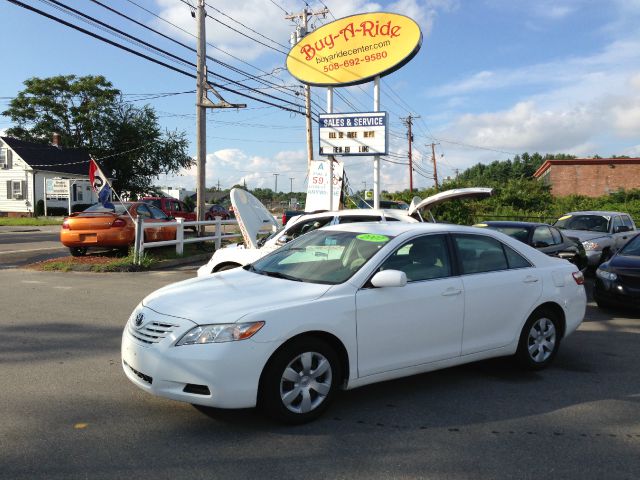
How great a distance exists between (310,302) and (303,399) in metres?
0.71

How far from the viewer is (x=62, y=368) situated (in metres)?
5.44

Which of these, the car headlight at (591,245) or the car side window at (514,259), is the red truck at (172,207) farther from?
the car side window at (514,259)

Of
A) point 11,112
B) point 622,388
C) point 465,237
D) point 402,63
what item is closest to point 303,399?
point 465,237

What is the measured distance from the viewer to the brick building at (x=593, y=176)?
49219 mm

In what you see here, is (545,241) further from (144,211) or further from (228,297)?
(144,211)

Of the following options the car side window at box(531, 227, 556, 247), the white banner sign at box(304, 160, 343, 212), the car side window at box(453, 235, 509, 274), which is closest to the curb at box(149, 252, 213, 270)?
the white banner sign at box(304, 160, 343, 212)

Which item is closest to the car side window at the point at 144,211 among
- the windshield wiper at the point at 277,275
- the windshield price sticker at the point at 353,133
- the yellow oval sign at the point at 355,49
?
the windshield price sticker at the point at 353,133

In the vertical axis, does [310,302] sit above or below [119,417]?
above

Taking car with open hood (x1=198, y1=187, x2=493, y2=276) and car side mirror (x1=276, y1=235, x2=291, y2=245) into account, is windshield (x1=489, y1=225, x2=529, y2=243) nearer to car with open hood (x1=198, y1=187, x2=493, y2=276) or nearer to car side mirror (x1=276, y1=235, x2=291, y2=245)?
car with open hood (x1=198, y1=187, x2=493, y2=276)

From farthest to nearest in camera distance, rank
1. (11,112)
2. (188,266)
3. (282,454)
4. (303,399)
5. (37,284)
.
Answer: (11,112) < (188,266) < (37,284) < (303,399) < (282,454)

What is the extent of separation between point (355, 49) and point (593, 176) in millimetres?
43478

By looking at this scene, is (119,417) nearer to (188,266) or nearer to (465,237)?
(465,237)

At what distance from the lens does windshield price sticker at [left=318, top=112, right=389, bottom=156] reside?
46.8 ft

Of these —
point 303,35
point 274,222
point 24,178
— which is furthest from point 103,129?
point 274,222
